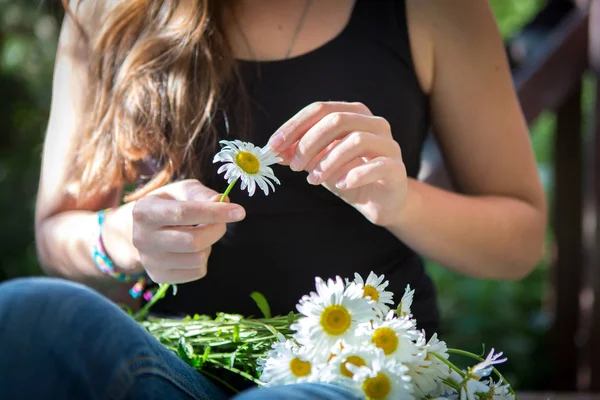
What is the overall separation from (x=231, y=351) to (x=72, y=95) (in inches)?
21.4

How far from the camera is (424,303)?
117cm

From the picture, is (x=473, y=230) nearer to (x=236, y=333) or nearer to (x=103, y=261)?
(x=236, y=333)

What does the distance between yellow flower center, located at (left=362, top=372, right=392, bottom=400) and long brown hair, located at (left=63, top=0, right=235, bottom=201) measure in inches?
19.7

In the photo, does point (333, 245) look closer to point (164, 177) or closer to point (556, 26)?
point (164, 177)

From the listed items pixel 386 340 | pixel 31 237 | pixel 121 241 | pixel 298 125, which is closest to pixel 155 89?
pixel 121 241

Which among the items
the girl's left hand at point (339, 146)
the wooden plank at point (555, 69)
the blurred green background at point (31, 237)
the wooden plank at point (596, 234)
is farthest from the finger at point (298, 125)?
the blurred green background at point (31, 237)

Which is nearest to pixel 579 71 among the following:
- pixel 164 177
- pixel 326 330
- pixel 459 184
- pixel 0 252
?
pixel 459 184

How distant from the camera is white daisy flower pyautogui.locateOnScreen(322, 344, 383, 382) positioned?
2.30 feet

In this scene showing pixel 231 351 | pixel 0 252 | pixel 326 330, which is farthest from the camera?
pixel 0 252

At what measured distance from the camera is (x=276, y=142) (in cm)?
84

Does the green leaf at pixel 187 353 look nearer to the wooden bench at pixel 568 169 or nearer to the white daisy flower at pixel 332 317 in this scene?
the white daisy flower at pixel 332 317

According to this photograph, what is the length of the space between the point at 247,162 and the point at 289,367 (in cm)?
23

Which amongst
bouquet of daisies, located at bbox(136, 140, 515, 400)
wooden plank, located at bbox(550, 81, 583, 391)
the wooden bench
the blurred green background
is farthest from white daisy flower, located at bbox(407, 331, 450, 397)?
the blurred green background

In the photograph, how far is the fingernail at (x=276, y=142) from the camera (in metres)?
0.84
